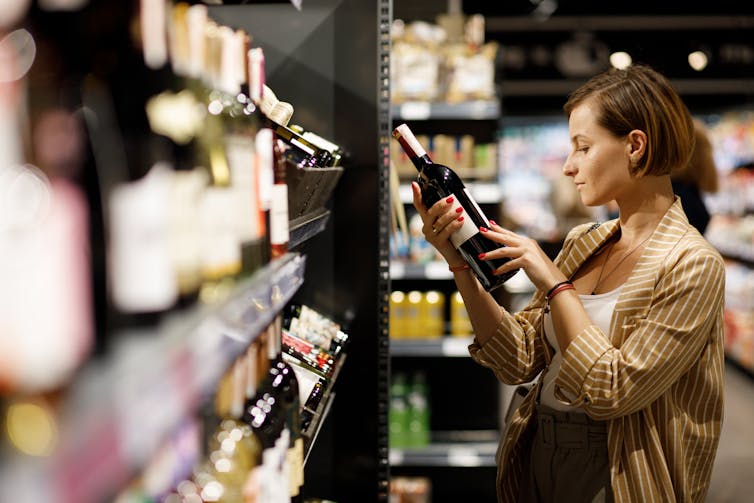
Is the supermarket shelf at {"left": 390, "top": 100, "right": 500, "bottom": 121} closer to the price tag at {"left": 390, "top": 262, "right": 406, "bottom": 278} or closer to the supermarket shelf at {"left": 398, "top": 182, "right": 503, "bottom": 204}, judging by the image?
the supermarket shelf at {"left": 398, "top": 182, "right": 503, "bottom": 204}

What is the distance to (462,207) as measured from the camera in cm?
164

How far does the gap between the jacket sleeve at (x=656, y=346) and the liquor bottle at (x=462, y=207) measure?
8.9 inches

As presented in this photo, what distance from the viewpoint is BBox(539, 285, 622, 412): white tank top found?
5.66ft

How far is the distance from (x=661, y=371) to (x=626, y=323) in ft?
0.45

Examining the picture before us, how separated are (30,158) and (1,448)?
185mm

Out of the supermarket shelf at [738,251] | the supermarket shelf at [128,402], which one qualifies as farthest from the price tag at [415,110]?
the supermarket shelf at [738,251]

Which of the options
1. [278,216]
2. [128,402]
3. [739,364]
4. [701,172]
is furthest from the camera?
[739,364]

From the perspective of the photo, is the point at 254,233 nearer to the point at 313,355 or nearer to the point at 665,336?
the point at 313,355

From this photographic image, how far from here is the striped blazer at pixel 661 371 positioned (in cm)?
156

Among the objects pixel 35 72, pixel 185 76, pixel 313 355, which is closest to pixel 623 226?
pixel 313 355

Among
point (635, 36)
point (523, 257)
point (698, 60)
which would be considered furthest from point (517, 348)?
point (698, 60)

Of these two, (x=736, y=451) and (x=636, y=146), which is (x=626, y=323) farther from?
(x=736, y=451)

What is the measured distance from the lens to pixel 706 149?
3703 millimetres

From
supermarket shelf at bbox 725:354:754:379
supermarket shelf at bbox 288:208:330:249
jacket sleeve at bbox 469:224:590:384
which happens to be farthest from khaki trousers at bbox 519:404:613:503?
supermarket shelf at bbox 725:354:754:379
